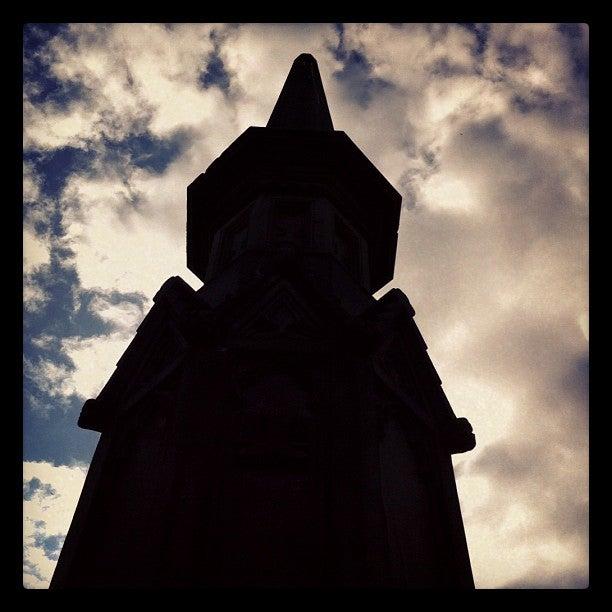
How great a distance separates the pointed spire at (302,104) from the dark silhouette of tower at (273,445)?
264 inches

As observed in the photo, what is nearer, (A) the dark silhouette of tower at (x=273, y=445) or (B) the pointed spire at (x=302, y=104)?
(A) the dark silhouette of tower at (x=273, y=445)

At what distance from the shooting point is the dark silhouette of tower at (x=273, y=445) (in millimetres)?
6230

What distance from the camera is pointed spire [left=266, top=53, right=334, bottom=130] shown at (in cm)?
1641

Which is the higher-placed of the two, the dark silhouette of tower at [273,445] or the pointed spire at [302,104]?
the pointed spire at [302,104]

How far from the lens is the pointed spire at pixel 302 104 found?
16.4 meters

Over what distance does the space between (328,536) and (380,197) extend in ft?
31.5

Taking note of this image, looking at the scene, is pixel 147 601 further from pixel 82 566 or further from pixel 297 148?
pixel 297 148

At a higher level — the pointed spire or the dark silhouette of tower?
the pointed spire

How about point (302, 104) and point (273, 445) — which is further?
point (302, 104)

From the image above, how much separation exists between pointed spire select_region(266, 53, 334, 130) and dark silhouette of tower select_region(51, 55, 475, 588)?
670cm

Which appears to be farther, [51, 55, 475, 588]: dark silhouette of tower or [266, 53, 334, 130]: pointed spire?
[266, 53, 334, 130]: pointed spire

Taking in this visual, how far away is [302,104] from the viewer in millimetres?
17594

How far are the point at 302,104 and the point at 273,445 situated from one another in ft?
44.3

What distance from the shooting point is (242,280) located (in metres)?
9.75
